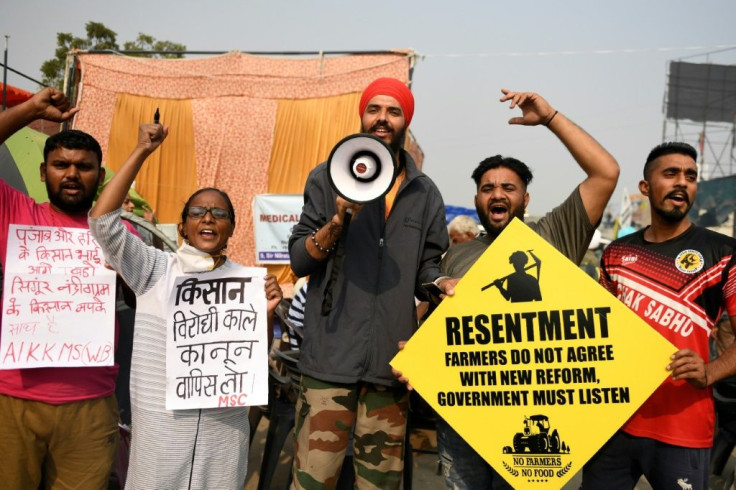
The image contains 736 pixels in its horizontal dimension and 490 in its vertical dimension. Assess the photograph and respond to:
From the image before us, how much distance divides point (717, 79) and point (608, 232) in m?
10.6

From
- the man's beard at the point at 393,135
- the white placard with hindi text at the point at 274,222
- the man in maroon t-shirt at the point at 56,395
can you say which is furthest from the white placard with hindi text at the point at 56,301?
the white placard with hindi text at the point at 274,222

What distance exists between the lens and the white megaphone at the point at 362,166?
2.33 meters

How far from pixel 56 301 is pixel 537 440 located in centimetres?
227

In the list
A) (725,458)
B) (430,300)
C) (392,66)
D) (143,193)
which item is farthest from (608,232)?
(430,300)

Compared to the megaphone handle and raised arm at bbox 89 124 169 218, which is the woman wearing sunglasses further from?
the megaphone handle

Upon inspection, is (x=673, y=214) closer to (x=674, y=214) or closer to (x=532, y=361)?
(x=674, y=214)

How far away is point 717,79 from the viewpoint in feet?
108

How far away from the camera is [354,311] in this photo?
8.40ft

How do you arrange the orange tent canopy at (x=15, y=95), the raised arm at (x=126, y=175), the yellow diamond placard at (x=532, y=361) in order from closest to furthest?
the yellow diamond placard at (x=532, y=361), the raised arm at (x=126, y=175), the orange tent canopy at (x=15, y=95)

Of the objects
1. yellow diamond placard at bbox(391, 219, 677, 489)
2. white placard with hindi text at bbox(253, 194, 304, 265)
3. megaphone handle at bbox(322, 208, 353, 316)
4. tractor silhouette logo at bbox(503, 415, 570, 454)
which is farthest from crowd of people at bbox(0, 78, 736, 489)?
white placard with hindi text at bbox(253, 194, 304, 265)

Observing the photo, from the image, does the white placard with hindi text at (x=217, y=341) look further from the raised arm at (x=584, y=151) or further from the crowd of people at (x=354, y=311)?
the raised arm at (x=584, y=151)

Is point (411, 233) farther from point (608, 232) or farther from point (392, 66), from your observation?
point (608, 232)

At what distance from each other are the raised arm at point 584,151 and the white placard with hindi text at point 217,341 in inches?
58.1

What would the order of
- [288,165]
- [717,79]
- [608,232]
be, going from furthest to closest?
1. [608,232]
2. [717,79]
3. [288,165]
